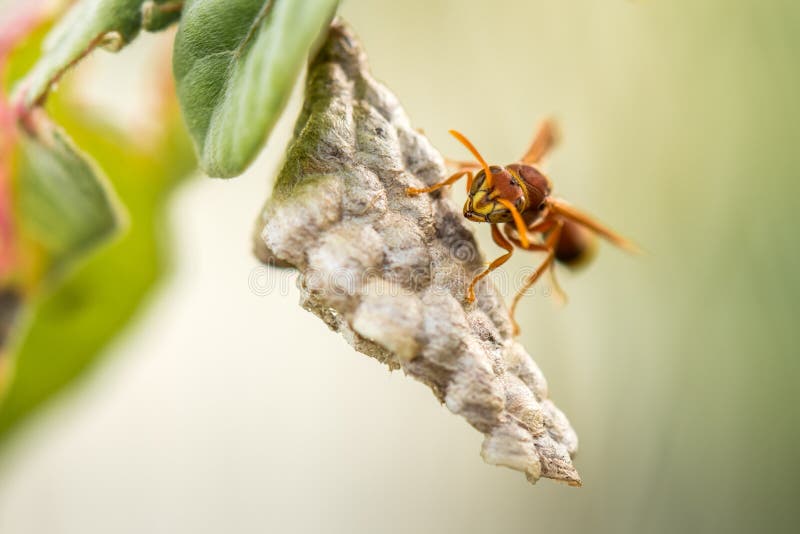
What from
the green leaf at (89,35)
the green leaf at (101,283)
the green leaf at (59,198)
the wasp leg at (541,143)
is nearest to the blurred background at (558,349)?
the green leaf at (101,283)

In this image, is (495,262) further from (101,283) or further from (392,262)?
(101,283)

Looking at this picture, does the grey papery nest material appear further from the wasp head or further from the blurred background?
the blurred background

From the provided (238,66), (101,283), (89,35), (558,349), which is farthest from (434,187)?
(558,349)

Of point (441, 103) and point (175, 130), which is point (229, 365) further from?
point (175, 130)

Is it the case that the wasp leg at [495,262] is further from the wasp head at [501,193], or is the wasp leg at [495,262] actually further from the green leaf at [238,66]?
the green leaf at [238,66]

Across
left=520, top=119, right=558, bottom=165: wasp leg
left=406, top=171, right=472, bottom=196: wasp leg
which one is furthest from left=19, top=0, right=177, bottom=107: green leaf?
left=520, top=119, right=558, bottom=165: wasp leg

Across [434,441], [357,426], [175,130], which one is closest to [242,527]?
[357,426]
